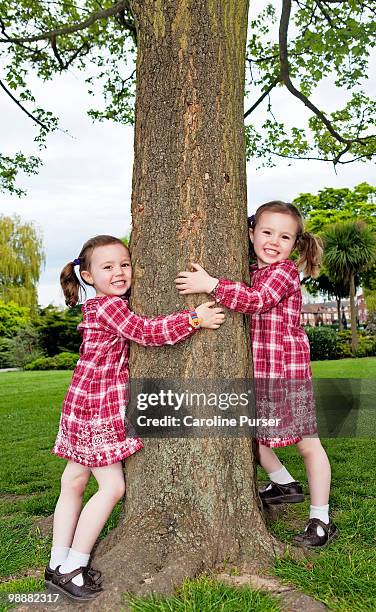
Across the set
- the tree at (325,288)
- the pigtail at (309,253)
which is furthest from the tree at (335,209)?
the pigtail at (309,253)

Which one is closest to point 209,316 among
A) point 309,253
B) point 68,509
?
point 309,253

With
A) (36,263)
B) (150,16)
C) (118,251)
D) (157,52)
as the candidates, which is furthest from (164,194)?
(36,263)

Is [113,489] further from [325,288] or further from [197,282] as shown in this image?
[325,288]

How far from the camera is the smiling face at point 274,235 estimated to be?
360 centimetres

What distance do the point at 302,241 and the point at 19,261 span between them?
105ft

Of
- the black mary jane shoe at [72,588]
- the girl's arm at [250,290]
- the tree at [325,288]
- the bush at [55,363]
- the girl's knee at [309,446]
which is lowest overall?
the black mary jane shoe at [72,588]

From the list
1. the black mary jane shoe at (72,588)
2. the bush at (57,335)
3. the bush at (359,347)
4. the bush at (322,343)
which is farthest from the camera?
the bush at (57,335)

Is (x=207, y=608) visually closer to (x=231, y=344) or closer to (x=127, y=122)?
(x=231, y=344)

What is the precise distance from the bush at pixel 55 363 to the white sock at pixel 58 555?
57.9 feet

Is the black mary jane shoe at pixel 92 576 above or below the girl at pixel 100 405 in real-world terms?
below

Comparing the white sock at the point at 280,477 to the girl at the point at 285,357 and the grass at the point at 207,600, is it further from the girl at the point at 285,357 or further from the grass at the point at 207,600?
the grass at the point at 207,600

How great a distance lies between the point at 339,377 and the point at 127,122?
7.87m

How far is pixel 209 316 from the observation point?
3.23m

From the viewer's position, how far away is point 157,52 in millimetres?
3445
